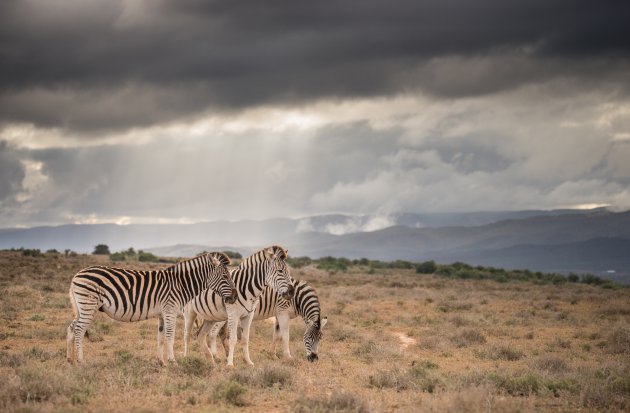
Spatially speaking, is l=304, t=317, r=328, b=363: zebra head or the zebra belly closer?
the zebra belly

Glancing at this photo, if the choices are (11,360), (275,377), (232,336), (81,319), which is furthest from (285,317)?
(11,360)

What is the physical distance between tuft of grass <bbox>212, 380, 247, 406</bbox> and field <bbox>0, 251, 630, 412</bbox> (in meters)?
0.02

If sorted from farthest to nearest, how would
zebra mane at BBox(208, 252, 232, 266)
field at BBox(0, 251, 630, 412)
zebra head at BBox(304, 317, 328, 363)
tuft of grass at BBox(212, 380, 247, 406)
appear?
1. zebra head at BBox(304, 317, 328, 363)
2. zebra mane at BBox(208, 252, 232, 266)
3. tuft of grass at BBox(212, 380, 247, 406)
4. field at BBox(0, 251, 630, 412)

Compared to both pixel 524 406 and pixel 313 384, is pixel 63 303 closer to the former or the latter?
pixel 313 384

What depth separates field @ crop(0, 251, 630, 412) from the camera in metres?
10.3

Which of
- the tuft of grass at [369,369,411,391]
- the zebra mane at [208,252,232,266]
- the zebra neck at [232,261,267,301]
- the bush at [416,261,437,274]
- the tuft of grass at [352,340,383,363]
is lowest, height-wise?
the bush at [416,261,437,274]

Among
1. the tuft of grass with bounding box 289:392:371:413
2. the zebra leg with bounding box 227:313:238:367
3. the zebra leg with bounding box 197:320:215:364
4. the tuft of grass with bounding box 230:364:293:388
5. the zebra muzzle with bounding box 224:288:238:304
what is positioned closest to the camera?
the tuft of grass with bounding box 289:392:371:413

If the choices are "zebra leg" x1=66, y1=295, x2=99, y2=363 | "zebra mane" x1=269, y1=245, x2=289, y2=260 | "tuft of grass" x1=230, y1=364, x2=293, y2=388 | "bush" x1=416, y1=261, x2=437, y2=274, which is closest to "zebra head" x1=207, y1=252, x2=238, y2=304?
"zebra mane" x1=269, y1=245, x2=289, y2=260

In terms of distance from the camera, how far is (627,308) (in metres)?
30.1

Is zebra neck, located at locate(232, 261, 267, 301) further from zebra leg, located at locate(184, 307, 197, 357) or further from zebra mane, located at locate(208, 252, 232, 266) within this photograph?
zebra leg, located at locate(184, 307, 197, 357)

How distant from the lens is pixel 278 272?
14.0 m

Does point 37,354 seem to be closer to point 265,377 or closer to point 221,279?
point 221,279

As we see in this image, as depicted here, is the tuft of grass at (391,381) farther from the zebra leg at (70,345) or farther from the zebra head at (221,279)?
the zebra leg at (70,345)

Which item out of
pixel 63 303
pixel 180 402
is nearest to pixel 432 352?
pixel 180 402
